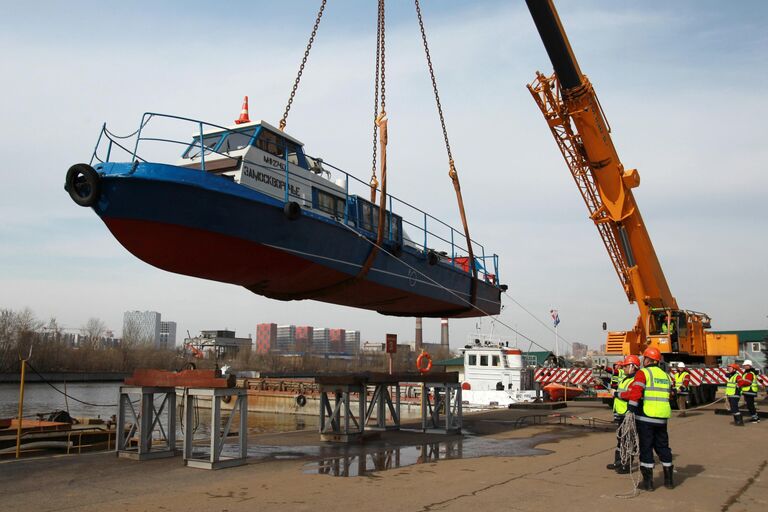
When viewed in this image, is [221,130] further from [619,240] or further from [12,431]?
[619,240]

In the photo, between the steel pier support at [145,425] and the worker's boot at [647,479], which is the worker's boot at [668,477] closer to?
the worker's boot at [647,479]

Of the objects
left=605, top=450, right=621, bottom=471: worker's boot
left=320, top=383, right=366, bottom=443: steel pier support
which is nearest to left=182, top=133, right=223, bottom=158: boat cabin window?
left=320, top=383, right=366, bottom=443: steel pier support

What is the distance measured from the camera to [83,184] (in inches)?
307

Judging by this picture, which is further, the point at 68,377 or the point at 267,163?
the point at 68,377

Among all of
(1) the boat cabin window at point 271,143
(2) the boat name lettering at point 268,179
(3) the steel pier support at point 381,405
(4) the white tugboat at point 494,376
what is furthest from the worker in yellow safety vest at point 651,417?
(4) the white tugboat at point 494,376

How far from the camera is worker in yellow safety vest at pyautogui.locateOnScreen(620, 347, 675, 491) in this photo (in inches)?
259

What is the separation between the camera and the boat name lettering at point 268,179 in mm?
9085

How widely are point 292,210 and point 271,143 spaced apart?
1.54 meters

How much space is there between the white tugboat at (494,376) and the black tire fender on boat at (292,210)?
50.5 feet

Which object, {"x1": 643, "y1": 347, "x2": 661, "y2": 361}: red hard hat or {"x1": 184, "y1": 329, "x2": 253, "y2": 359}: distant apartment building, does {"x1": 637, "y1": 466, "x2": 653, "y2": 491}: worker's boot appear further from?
{"x1": 184, "y1": 329, "x2": 253, "y2": 359}: distant apartment building

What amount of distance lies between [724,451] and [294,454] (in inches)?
266

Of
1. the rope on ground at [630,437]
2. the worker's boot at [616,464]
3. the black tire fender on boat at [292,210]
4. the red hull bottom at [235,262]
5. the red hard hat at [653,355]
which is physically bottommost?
the worker's boot at [616,464]

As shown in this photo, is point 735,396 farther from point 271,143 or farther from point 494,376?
point 271,143

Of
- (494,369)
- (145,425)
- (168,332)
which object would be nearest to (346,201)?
(145,425)
